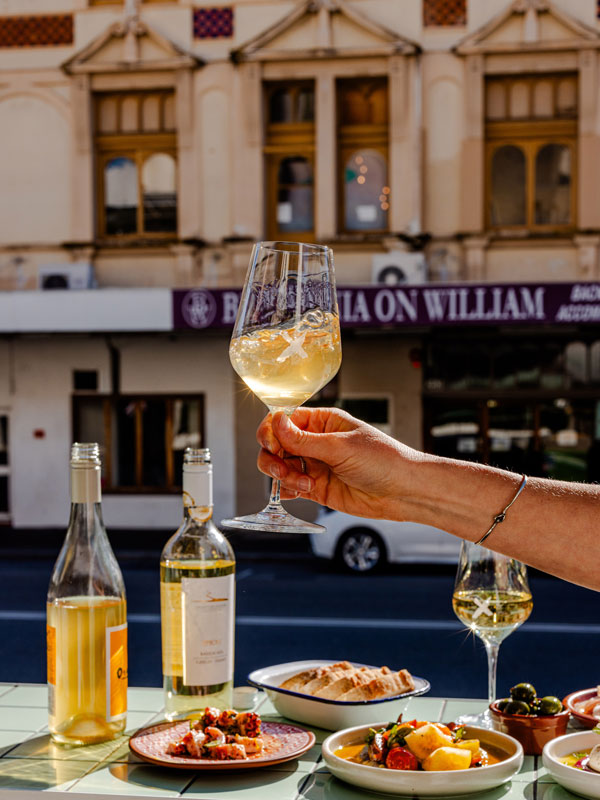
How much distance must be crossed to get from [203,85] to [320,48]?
1.79 meters

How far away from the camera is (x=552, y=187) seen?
50.3 ft

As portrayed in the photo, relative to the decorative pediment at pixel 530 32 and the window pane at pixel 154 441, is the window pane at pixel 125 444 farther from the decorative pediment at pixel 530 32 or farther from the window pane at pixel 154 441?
the decorative pediment at pixel 530 32

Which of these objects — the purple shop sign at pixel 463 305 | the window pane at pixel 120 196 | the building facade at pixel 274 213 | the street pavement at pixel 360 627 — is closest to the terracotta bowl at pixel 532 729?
the street pavement at pixel 360 627

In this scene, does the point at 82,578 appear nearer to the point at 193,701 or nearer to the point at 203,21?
the point at 193,701

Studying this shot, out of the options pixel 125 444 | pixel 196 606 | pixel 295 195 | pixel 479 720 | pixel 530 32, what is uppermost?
pixel 530 32

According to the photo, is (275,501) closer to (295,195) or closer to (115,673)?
(115,673)

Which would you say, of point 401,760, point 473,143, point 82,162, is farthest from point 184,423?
point 401,760

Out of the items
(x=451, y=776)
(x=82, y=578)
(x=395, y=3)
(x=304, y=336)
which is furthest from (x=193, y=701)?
(x=395, y=3)

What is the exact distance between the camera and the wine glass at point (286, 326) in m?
1.85

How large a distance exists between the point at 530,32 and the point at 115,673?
14.5 m

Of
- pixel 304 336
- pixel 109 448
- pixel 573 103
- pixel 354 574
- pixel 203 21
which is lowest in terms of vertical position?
pixel 354 574

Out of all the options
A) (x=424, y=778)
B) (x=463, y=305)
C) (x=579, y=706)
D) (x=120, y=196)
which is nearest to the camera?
(x=424, y=778)

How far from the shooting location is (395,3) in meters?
15.3

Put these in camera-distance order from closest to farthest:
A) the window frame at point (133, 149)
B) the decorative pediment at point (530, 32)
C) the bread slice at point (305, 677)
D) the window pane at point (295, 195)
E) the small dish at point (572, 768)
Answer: the small dish at point (572, 768) < the bread slice at point (305, 677) < the decorative pediment at point (530, 32) < the window pane at point (295, 195) < the window frame at point (133, 149)
